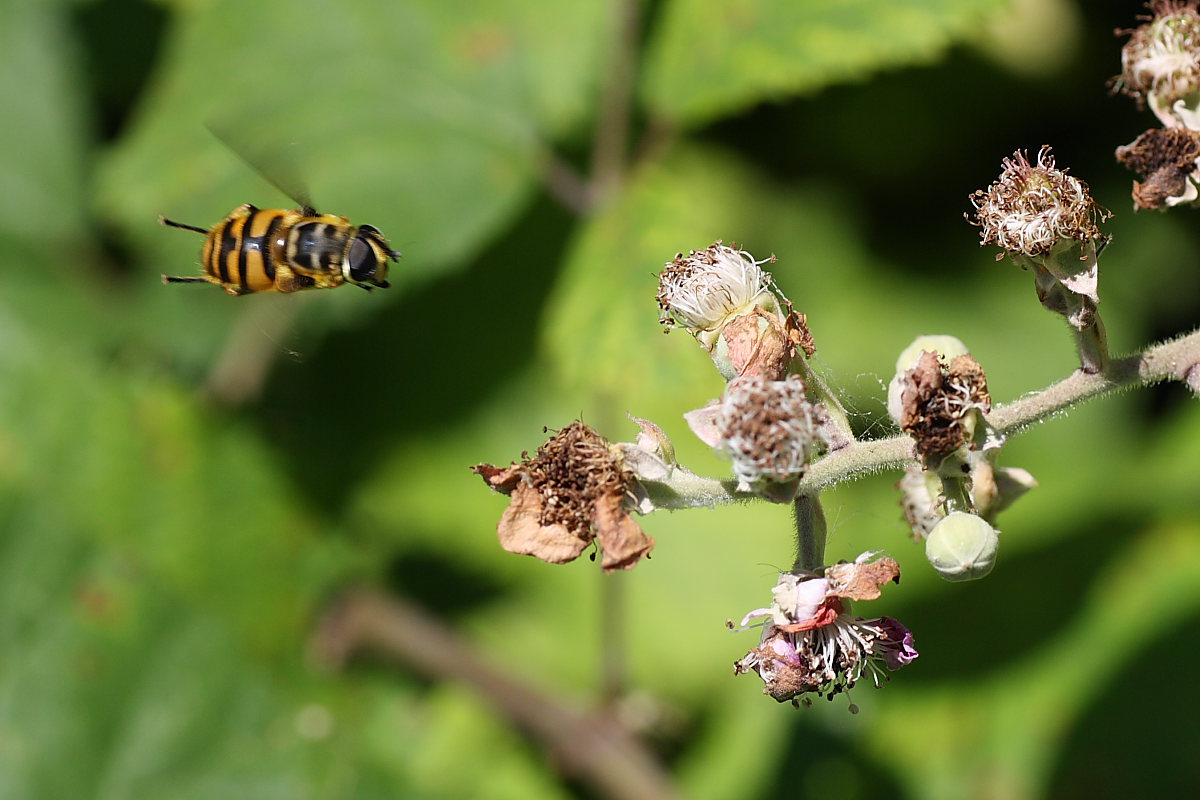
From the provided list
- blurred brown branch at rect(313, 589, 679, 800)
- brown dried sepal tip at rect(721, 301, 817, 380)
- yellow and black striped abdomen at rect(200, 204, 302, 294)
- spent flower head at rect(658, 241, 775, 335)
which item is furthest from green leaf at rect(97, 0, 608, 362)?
brown dried sepal tip at rect(721, 301, 817, 380)

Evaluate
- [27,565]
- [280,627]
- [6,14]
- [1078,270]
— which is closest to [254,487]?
[280,627]

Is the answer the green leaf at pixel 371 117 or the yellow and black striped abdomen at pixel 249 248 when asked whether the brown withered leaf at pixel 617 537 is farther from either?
the green leaf at pixel 371 117

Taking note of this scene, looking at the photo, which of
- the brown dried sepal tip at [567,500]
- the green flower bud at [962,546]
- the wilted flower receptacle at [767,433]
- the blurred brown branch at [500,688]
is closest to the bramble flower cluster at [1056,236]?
the green flower bud at [962,546]

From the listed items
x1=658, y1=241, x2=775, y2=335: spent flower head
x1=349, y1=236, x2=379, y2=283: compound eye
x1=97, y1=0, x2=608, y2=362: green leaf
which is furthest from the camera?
x1=97, y1=0, x2=608, y2=362: green leaf

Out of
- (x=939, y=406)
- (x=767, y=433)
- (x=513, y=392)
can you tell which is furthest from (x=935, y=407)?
(x=513, y=392)

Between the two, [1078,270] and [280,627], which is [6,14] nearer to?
[280,627]

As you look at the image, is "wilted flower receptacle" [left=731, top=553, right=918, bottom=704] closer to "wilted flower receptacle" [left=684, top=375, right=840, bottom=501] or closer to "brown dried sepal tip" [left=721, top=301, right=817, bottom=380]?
"wilted flower receptacle" [left=684, top=375, right=840, bottom=501]

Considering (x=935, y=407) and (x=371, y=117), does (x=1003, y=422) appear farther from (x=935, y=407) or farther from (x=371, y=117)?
(x=371, y=117)
